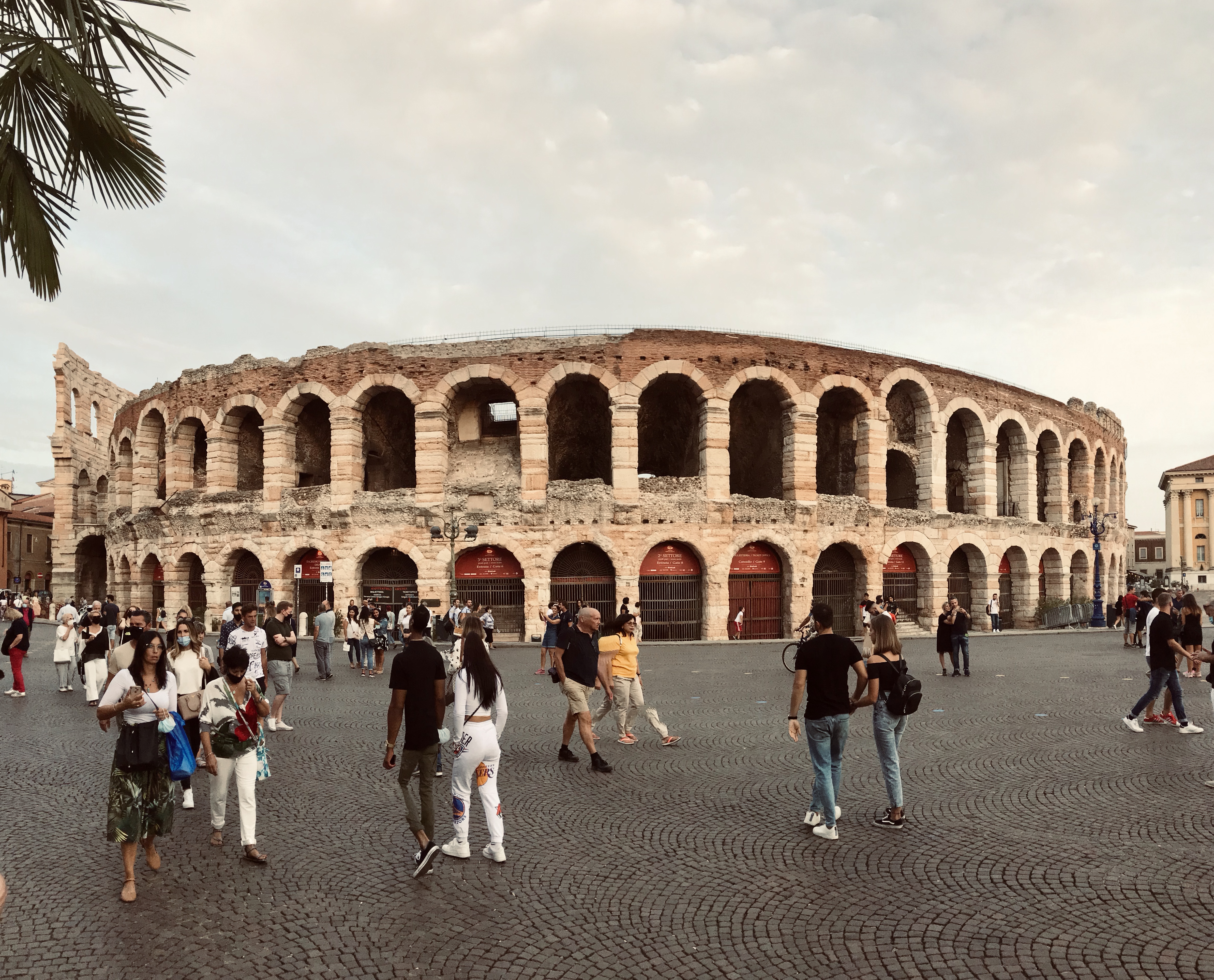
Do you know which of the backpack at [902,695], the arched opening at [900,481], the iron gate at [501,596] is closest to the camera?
the backpack at [902,695]

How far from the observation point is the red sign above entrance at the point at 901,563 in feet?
94.7

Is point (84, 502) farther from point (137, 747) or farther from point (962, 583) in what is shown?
point (137, 747)

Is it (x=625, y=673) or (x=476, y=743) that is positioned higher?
(x=476, y=743)

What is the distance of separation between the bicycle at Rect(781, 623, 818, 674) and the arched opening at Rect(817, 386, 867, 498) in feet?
23.1

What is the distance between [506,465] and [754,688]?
51.5 ft

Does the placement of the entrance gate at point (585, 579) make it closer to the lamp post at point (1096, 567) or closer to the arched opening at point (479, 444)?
the arched opening at point (479, 444)

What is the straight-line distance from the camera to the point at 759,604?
2728cm

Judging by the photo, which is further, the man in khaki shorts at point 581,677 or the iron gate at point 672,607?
the iron gate at point 672,607

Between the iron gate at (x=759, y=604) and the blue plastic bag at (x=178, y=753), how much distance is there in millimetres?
22472

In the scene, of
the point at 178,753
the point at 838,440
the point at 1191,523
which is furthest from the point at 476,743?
the point at 1191,523

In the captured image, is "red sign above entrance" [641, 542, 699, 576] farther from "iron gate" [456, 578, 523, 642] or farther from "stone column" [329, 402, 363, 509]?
"stone column" [329, 402, 363, 509]

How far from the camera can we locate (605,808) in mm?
6906

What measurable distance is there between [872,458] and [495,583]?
1386 centimetres

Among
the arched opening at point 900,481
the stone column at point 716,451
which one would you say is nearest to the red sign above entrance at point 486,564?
the stone column at point 716,451
